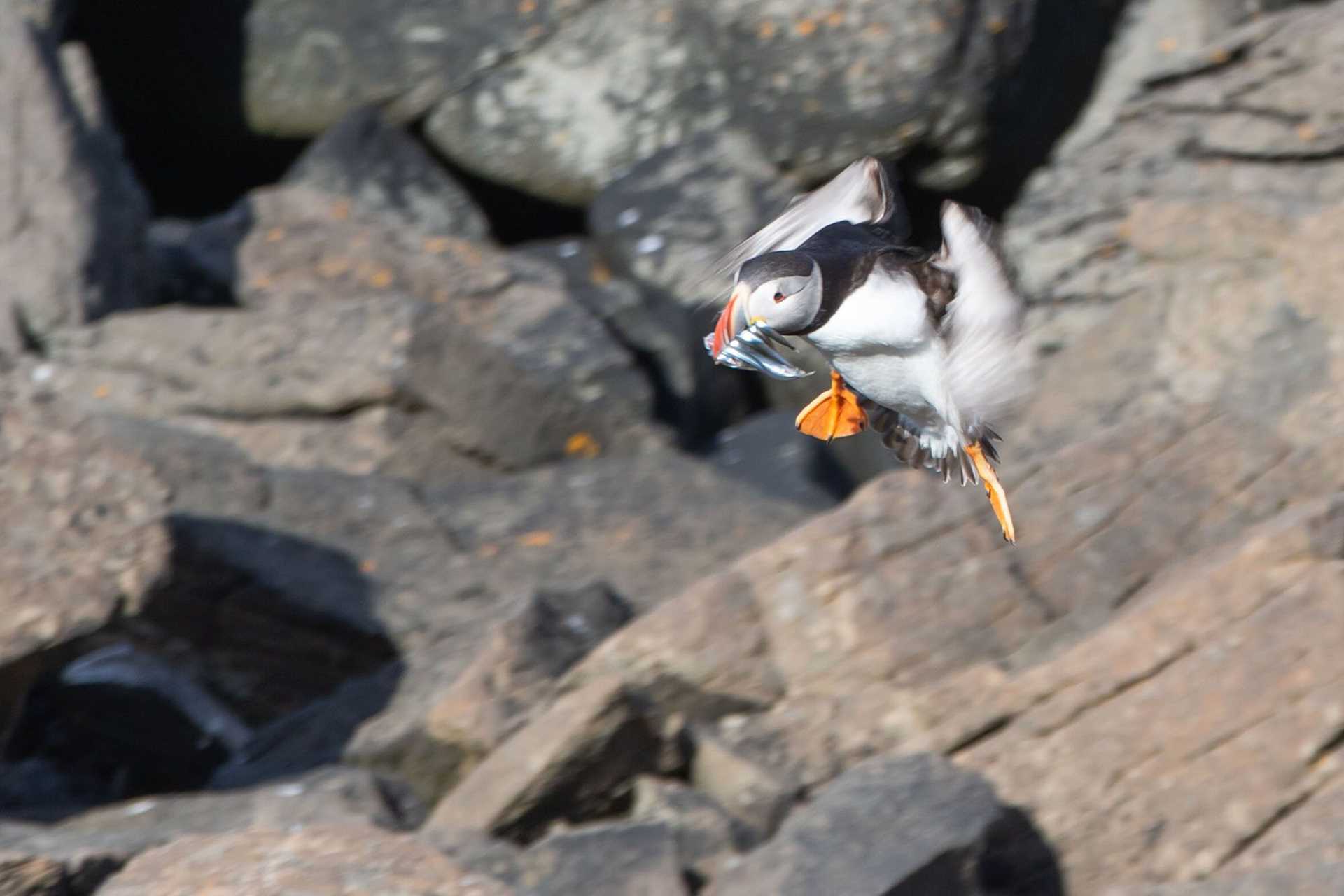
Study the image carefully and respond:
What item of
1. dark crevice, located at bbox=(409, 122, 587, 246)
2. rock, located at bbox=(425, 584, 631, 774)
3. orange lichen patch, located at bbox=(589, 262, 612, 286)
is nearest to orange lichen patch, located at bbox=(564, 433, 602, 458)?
orange lichen patch, located at bbox=(589, 262, 612, 286)

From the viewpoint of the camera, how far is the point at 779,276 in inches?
110

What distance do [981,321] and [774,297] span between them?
0.37 meters

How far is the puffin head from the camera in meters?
2.75

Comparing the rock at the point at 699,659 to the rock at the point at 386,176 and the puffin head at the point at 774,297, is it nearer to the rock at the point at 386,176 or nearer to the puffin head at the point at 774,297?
the puffin head at the point at 774,297

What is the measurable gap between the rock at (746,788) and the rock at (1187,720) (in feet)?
1.60

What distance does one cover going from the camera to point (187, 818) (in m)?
5.75

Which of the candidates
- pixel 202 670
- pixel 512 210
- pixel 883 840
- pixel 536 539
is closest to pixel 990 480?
pixel 883 840

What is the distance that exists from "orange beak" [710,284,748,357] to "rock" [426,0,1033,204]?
642 cm

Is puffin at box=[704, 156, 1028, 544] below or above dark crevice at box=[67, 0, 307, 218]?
above

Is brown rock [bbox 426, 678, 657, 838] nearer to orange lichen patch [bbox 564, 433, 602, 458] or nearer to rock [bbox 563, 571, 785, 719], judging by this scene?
rock [bbox 563, 571, 785, 719]

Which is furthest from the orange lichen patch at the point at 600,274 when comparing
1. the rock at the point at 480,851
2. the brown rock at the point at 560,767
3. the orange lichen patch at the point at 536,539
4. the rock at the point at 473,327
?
the rock at the point at 480,851

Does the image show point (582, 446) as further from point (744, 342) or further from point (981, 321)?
point (744, 342)

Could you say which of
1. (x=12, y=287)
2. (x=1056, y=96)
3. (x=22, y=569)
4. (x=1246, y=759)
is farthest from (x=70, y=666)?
(x=1056, y=96)

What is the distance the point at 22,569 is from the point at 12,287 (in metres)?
2.88
